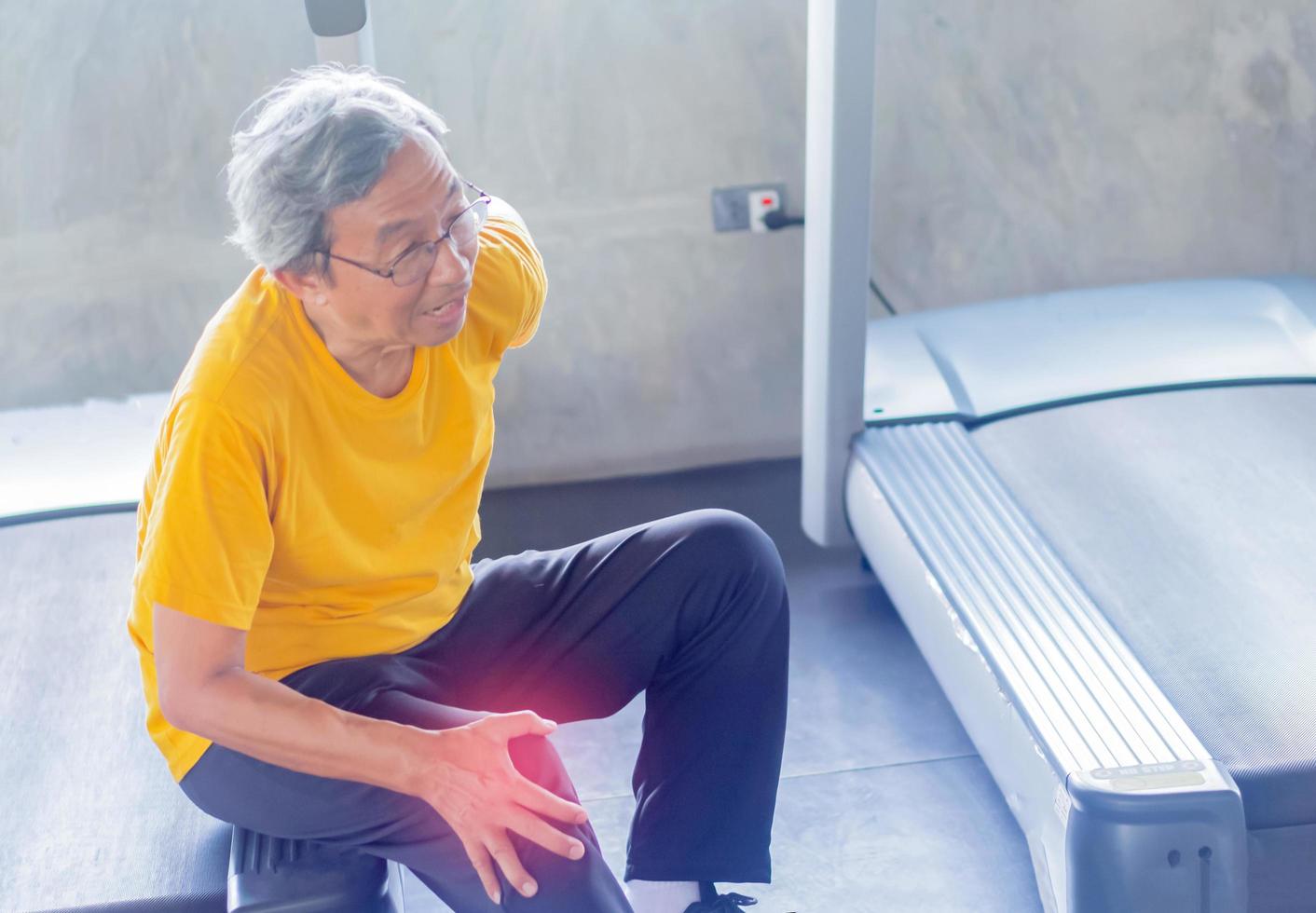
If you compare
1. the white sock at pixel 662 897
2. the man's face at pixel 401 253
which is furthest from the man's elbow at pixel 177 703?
the white sock at pixel 662 897

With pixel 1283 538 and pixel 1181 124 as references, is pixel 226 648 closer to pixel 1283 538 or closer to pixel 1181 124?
pixel 1283 538

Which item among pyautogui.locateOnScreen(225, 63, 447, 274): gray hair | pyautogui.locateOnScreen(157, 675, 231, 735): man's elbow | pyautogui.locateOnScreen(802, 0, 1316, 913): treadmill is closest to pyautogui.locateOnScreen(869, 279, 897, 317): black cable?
pyautogui.locateOnScreen(802, 0, 1316, 913): treadmill

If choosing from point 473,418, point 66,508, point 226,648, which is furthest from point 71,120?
point 226,648

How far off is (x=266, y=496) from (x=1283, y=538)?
1.33 meters

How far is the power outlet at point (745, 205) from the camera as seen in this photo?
8.47ft

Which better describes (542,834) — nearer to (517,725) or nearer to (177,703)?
(517,725)

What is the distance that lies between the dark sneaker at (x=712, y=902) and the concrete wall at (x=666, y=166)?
1295 mm

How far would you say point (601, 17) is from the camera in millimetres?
2447

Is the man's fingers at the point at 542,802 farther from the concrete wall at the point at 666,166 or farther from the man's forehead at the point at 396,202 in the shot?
the concrete wall at the point at 666,166

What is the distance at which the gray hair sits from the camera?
1211mm

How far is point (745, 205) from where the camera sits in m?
2.59

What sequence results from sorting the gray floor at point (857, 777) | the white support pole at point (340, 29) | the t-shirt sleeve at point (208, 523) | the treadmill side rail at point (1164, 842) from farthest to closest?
the white support pole at point (340, 29) < the gray floor at point (857, 777) < the treadmill side rail at point (1164, 842) < the t-shirt sleeve at point (208, 523)

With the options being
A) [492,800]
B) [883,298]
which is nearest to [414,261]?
[492,800]

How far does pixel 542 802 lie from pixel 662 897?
319 mm
